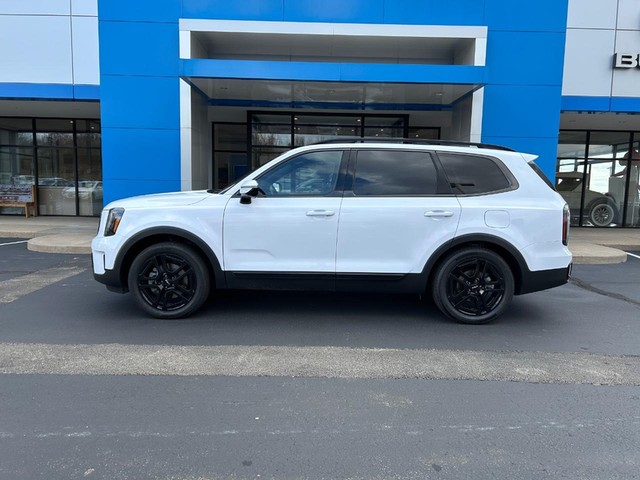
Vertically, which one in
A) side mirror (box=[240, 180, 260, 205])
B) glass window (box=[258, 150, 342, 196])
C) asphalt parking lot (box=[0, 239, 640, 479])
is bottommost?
asphalt parking lot (box=[0, 239, 640, 479])

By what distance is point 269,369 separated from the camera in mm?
4125

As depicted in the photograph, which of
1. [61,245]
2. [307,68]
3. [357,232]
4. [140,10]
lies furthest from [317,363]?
[140,10]

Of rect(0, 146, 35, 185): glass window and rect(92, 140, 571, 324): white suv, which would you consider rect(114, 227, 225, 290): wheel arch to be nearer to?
rect(92, 140, 571, 324): white suv

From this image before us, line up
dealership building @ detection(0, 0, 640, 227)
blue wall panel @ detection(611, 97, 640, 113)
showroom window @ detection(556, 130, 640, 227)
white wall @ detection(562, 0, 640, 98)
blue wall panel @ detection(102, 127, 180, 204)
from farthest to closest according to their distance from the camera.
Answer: showroom window @ detection(556, 130, 640, 227) < white wall @ detection(562, 0, 640, 98) < blue wall panel @ detection(611, 97, 640, 113) < blue wall panel @ detection(102, 127, 180, 204) < dealership building @ detection(0, 0, 640, 227)

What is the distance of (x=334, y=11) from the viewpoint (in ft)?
36.3

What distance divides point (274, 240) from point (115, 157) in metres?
7.59

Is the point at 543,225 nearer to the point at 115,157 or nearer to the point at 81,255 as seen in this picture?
the point at 81,255

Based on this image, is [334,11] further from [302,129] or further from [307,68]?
[302,129]

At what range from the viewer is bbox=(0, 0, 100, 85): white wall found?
12625mm

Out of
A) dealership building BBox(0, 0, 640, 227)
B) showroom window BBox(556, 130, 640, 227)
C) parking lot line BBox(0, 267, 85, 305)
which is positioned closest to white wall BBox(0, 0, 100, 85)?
dealership building BBox(0, 0, 640, 227)

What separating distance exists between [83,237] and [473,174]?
9314 mm

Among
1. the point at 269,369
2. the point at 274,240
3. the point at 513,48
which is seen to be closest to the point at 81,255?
the point at 274,240

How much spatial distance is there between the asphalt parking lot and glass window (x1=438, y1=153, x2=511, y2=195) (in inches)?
60.5

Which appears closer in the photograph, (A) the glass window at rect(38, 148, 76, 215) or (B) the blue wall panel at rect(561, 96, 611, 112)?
(B) the blue wall panel at rect(561, 96, 611, 112)
